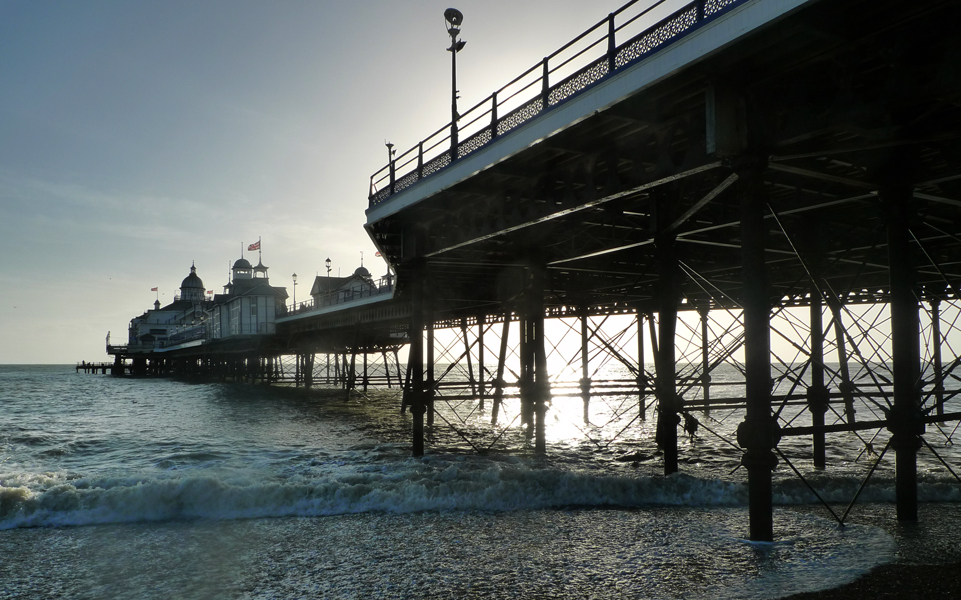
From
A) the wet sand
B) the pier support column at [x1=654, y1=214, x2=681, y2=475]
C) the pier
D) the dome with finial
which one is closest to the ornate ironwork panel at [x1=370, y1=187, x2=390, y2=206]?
the pier

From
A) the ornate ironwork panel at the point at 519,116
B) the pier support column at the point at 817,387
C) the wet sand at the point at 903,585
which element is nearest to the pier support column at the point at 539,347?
the ornate ironwork panel at the point at 519,116

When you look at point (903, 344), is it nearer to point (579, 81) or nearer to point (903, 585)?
point (903, 585)

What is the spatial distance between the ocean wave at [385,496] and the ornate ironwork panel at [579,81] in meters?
7.25

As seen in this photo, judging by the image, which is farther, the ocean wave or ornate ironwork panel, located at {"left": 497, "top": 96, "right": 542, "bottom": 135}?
the ocean wave

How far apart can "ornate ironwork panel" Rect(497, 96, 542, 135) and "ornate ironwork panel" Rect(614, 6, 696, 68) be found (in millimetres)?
Answer: 2123

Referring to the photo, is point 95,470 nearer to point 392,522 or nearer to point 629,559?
point 392,522

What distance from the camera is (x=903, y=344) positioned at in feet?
27.8

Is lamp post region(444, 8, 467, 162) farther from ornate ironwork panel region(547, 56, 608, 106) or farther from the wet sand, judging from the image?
the wet sand

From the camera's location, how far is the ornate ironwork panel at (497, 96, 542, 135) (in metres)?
10.5

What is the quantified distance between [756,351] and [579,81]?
4861 mm

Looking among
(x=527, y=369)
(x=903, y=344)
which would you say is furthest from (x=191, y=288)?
(x=903, y=344)

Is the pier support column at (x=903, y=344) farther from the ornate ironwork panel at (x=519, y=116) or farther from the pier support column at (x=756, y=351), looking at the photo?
the ornate ironwork panel at (x=519, y=116)

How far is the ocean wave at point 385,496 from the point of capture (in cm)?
1105

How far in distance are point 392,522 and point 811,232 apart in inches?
415
